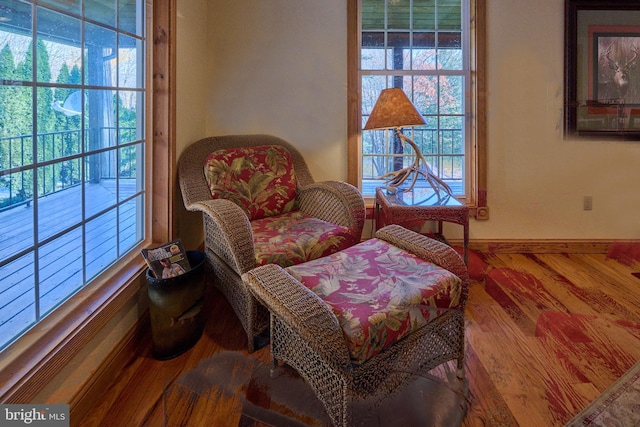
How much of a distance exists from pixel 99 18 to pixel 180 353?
1461 millimetres

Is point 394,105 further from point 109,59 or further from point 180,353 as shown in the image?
point 180,353

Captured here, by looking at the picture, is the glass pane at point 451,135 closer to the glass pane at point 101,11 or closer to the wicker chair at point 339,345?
the wicker chair at point 339,345

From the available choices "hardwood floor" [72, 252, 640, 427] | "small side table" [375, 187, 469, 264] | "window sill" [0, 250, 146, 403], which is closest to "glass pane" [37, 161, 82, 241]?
"window sill" [0, 250, 146, 403]

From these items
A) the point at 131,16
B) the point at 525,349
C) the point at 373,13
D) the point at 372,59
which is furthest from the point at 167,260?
the point at 373,13

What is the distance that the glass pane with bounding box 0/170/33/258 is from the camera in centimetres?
122

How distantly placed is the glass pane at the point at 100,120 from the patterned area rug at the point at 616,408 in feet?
6.72

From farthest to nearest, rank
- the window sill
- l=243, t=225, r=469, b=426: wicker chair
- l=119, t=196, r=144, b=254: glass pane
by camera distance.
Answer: l=119, t=196, r=144, b=254: glass pane, l=243, t=225, r=469, b=426: wicker chair, the window sill

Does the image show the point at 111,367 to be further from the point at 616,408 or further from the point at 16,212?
the point at 616,408

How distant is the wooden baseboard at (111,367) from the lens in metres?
1.41

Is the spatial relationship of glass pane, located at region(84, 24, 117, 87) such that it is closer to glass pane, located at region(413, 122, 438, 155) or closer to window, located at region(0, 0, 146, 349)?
window, located at region(0, 0, 146, 349)

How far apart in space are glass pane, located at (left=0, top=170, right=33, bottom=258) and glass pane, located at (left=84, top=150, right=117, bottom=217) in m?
0.37

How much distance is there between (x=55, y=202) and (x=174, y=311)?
0.62 meters

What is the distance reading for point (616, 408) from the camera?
1470mm

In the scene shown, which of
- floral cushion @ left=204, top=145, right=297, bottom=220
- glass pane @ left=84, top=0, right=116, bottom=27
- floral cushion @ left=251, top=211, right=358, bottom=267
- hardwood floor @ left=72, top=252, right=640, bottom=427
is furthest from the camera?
floral cushion @ left=204, top=145, right=297, bottom=220
